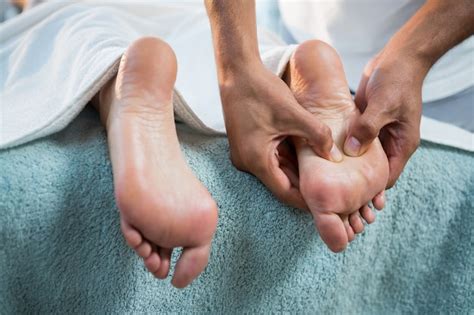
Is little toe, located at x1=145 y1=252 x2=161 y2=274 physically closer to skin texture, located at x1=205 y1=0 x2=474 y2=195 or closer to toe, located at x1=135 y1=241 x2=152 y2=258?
toe, located at x1=135 y1=241 x2=152 y2=258

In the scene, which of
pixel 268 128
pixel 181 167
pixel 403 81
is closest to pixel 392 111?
pixel 403 81

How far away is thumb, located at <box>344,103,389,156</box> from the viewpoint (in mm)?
626

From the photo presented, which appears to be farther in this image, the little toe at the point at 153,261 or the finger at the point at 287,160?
the finger at the point at 287,160

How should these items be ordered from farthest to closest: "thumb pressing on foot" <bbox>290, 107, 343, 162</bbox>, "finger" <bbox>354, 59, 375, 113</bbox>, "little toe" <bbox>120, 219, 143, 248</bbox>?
"finger" <bbox>354, 59, 375, 113</bbox> < "thumb pressing on foot" <bbox>290, 107, 343, 162</bbox> < "little toe" <bbox>120, 219, 143, 248</bbox>

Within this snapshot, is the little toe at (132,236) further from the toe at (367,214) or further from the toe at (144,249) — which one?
the toe at (367,214)

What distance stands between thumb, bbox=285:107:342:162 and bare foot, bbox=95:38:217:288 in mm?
135

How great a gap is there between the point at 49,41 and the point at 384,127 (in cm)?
50

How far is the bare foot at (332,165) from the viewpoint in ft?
1.89

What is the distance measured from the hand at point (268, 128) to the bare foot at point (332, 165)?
0.02m

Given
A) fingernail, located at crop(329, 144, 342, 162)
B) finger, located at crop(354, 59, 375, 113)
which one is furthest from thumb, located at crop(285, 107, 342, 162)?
finger, located at crop(354, 59, 375, 113)

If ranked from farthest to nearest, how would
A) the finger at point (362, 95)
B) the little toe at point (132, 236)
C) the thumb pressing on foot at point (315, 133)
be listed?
the finger at point (362, 95), the thumb pressing on foot at point (315, 133), the little toe at point (132, 236)

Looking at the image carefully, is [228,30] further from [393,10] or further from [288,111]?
[393,10]

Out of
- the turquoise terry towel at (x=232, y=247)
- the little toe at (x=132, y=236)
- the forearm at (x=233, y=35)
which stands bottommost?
the turquoise terry towel at (x=232, y=247)

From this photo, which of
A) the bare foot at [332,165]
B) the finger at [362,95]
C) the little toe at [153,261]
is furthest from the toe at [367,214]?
the little toe at [153,261]
